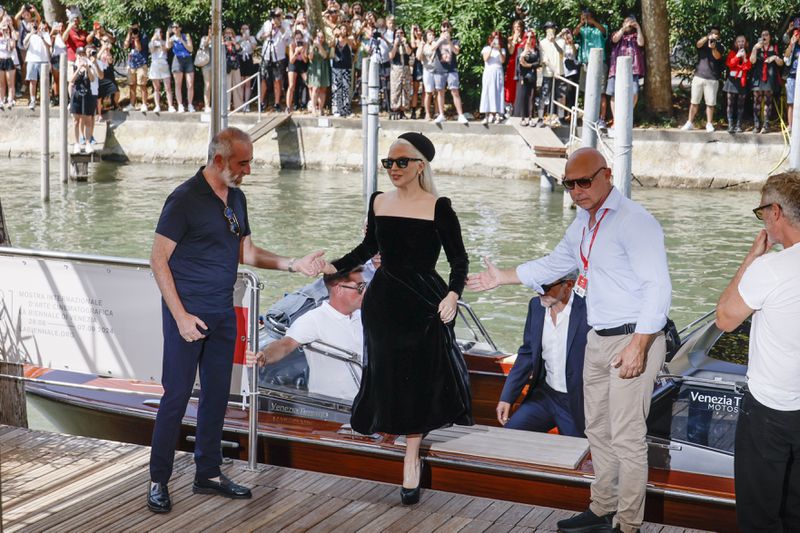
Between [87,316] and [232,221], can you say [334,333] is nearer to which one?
[87,316]

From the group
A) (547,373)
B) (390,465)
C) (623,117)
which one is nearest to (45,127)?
(623,117)

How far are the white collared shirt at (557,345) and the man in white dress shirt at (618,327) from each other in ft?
4.13

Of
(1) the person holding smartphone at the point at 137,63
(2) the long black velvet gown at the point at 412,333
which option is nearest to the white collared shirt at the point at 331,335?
(2) the long black velvet gown at the point at 412,333

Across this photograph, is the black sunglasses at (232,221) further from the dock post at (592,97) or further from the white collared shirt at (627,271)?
the dock post at (592,97)

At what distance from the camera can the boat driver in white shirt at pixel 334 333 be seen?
6895 millimetres

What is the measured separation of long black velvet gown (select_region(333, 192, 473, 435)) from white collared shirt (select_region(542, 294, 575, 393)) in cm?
98

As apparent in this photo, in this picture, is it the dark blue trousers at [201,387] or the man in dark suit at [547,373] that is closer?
the dark blue trousers at [201,387]

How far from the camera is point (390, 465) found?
680 cm

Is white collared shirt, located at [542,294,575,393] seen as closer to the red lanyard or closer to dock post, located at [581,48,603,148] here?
the red lanyard

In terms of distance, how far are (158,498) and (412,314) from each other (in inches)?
57.5

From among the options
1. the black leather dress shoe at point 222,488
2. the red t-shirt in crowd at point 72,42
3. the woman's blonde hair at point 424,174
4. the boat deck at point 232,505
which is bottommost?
the boat deck at point 232,505

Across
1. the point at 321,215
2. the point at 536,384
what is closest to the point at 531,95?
the point at 321,215

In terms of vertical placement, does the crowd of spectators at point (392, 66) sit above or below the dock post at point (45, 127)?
above

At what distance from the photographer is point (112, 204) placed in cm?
2291
